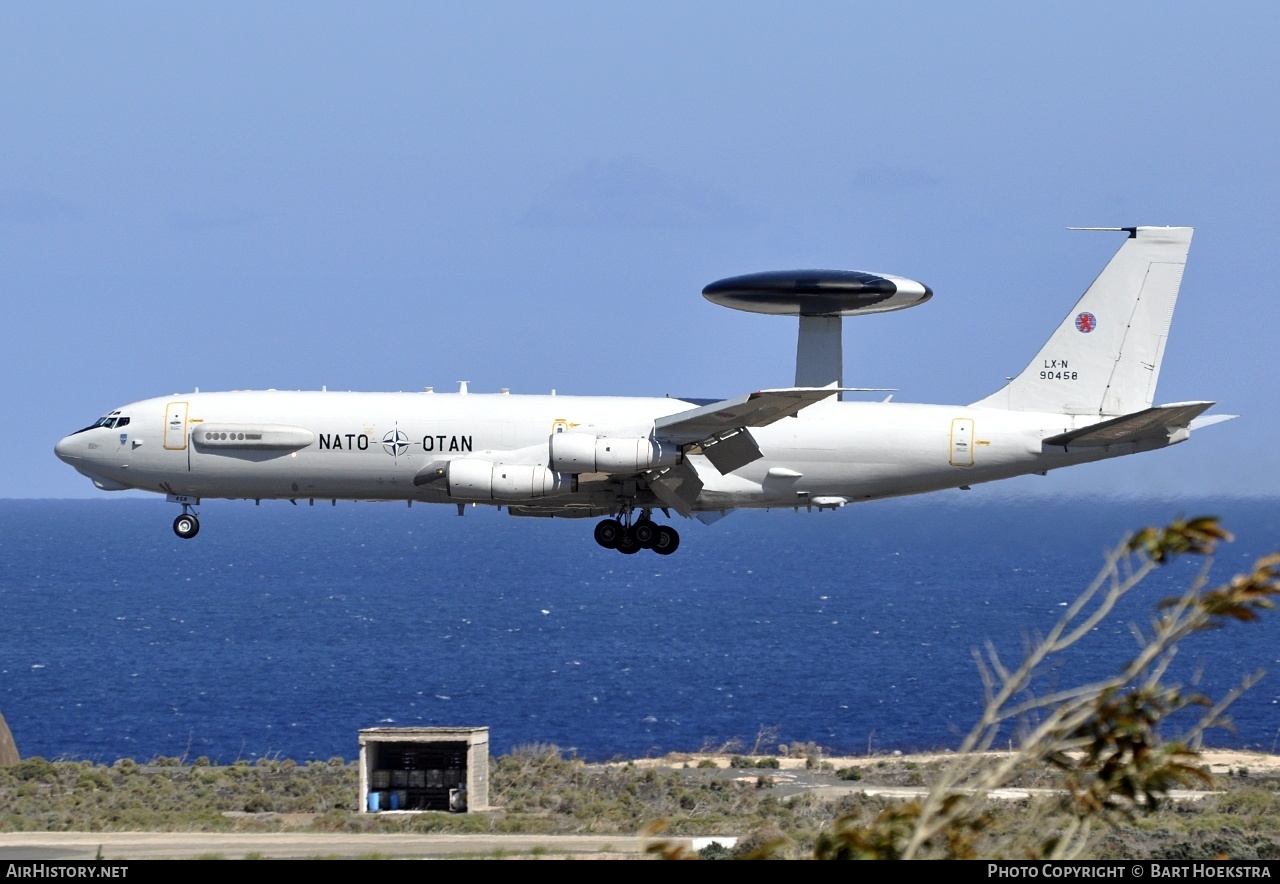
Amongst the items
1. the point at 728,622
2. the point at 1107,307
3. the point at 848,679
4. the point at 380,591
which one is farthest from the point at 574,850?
the point at 380,591

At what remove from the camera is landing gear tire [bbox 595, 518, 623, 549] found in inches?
1532

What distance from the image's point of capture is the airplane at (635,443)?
121 ft

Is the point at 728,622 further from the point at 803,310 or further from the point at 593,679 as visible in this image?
the point at 803,310

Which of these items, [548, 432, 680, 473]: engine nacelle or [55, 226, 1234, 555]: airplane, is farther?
[55, 226, 1234, 555]: airplane

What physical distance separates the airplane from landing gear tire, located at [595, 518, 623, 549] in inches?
1.8

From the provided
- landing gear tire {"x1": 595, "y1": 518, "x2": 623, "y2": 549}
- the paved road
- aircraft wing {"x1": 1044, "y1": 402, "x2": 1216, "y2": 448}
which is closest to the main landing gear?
landing gear tire {"x1": 595, "y1": 518, "x2": 623, "y2": 549}

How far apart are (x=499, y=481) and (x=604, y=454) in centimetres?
253

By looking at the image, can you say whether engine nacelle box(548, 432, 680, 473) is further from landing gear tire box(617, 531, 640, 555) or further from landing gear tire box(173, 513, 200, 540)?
landing gear tire box(173, 513, 200, 540)

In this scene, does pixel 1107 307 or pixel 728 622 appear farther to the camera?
pixel 728 622

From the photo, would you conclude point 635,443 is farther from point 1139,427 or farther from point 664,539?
point 1139,427

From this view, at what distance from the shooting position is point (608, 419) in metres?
38.1

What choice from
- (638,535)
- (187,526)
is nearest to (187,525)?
(187,526)

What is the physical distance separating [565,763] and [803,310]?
2703 cm
